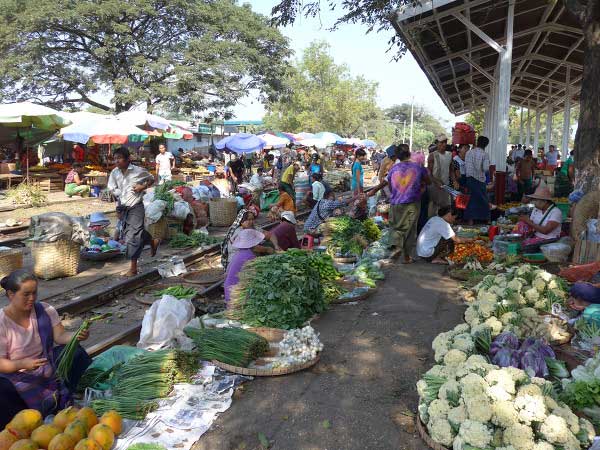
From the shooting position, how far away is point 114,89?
27.8 m

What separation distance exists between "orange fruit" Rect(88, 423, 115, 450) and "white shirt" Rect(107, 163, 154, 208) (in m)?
4.73

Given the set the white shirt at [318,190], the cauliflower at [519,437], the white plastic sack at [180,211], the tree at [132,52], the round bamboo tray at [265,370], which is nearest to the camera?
the cauliflower at [519,437]

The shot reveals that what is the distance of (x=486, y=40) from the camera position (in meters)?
11.5

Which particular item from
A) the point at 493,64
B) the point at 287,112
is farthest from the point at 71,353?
the point at 287,112

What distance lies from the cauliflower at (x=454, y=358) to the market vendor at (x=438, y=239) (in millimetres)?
4373

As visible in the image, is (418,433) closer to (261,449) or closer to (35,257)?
(261,449)

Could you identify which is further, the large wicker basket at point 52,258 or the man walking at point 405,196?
the man walking at point 405,196

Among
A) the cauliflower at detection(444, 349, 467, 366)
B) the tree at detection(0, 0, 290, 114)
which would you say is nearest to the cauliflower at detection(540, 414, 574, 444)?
the cauliflower at detection(444, 349, 467, 366)

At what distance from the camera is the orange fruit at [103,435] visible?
Answer: 10.3 ft

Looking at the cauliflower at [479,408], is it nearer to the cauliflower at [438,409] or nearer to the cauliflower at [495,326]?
the cauliflower at [438,409]

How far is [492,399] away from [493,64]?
18367 mm

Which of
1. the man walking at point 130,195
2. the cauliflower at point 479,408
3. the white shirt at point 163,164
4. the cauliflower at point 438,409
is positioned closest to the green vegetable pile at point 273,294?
the cauliflower at point 438,409

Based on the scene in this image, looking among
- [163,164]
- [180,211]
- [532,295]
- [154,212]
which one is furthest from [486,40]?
[163,164]

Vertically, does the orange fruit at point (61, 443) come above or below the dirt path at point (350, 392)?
above
